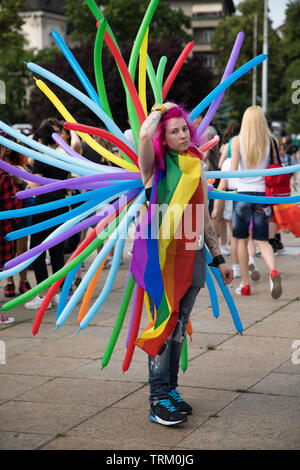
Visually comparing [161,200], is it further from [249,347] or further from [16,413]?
[249,347]

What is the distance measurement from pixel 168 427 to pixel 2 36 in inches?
1284

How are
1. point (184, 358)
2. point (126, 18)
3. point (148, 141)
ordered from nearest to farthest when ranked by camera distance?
point (148, 141) → point (184, 358) → point (126, 18)

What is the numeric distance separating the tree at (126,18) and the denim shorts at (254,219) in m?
53.4

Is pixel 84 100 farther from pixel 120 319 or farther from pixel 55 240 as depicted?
pixel 120 319

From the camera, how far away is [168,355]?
4242 millimetres

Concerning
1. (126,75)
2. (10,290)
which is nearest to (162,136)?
(126,75)

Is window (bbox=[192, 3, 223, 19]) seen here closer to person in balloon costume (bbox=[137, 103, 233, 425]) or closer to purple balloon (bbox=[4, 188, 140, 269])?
purple balloon (bbox=[4, 188, 140, 269])

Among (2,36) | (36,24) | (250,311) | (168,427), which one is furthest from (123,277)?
(36,24)

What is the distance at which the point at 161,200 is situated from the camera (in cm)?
407

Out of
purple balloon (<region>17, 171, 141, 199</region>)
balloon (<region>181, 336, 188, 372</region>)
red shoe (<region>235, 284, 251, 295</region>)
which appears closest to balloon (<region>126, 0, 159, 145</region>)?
purple balloon (<region>17, 171, 141, 199</region>)

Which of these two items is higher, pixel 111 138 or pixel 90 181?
pixel 111 138

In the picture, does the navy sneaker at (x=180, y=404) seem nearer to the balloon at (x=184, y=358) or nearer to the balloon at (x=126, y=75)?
the balloon at (x=184, y=358)

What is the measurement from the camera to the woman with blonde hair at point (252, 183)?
755cm

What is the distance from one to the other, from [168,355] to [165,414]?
326 mm
